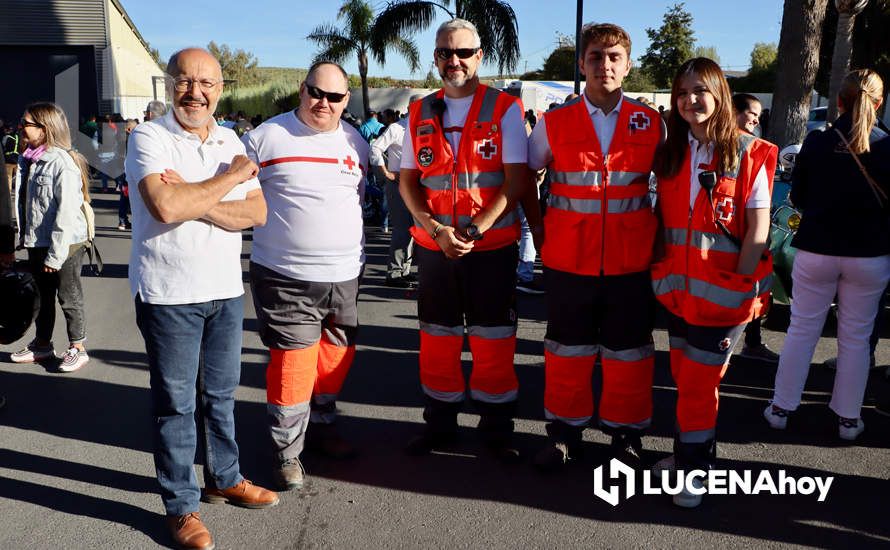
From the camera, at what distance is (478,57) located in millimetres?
3660

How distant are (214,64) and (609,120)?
1873mm

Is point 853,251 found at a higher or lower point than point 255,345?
higher

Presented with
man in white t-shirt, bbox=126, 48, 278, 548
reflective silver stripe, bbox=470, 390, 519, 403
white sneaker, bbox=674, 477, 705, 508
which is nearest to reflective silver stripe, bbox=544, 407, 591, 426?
reflective silver stripe, bbox=470, 390, 519, 403

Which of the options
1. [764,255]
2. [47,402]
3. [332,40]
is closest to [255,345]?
[47,402]

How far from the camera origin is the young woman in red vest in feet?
10.6

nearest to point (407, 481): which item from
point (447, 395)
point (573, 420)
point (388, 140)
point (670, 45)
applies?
point (447, 395)

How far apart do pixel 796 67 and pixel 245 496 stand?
9159 mm

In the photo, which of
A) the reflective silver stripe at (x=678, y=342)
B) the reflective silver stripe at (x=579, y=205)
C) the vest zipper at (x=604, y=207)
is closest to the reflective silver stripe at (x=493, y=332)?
the vest zipper at (x=604, y=207)

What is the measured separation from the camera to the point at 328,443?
12.9 feet

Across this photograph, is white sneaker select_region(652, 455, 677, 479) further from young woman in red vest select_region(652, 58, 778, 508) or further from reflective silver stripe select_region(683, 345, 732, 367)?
reflective silver stripe select_region(683, 345, 732, 367)

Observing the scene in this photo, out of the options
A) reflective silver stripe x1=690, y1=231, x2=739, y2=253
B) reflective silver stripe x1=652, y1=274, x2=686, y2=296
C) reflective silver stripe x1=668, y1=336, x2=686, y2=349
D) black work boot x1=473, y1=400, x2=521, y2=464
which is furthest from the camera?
black work boot x1=473, y1=400, x2=521, y2=464

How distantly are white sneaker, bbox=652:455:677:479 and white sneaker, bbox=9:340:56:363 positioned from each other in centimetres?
465

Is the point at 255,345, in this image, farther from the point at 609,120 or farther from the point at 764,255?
the point at 764,255

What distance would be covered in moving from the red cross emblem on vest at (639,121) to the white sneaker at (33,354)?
4778 millimetres
